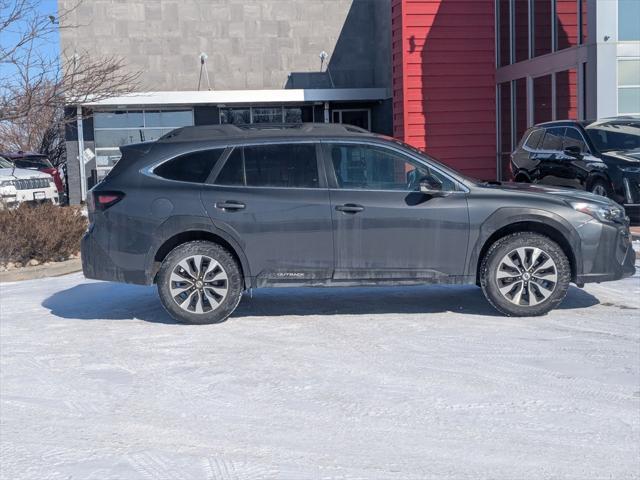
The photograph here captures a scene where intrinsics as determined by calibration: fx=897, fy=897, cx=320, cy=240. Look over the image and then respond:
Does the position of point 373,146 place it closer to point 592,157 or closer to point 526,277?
point 526,277

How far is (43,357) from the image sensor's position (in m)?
6.99

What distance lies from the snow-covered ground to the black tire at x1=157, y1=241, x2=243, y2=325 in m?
0.13

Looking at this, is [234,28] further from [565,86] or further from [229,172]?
[229,172]

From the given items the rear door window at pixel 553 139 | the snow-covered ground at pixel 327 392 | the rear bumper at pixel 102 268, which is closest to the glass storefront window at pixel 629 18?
the rear door window at pixel 553 139

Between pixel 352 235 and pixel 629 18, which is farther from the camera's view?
pixel 629 18

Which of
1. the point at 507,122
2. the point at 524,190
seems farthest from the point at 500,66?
the point at 524,190

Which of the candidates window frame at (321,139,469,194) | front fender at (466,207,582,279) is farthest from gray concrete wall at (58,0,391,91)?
front fender at (466,207,582,279)

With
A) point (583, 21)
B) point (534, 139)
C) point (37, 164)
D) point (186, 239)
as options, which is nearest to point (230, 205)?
point (186, 239)

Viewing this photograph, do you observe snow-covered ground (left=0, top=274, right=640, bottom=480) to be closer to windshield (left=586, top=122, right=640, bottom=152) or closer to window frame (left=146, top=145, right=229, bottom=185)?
window frame (left=146, top=145, right=229, bottom=185)

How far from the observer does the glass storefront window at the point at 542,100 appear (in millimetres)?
19469

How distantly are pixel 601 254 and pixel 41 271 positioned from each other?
703 cm

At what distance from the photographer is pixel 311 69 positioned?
2923cm

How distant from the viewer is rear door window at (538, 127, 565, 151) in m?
14.6

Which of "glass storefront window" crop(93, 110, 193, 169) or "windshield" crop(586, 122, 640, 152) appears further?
"glass storefront window" crop(93, 110, 193, 169)
